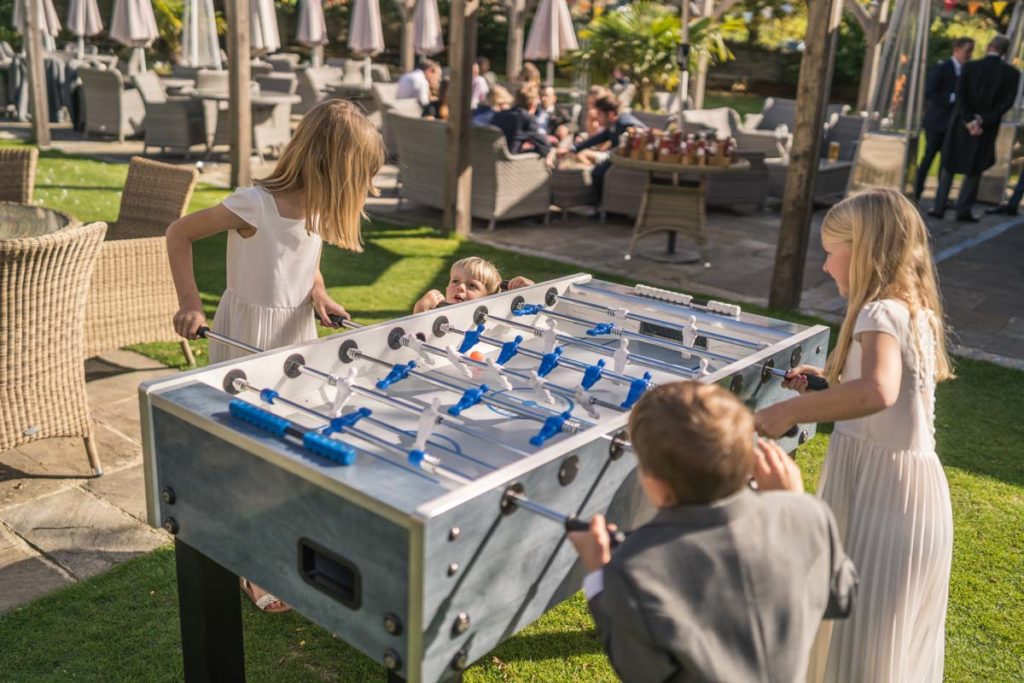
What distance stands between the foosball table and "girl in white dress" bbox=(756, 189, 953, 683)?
1.05ft

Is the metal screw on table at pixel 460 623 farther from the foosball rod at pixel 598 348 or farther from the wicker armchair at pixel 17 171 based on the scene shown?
the wicker armchair at pixel 17 171

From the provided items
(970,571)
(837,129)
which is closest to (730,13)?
(837,129)

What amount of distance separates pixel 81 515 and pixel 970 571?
3.26 meters

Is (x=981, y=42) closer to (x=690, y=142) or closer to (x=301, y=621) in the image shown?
(x=690, y=142)

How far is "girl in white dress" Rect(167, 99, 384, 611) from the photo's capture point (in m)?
2.76

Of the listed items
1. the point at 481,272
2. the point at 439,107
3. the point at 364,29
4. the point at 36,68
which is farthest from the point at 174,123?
the point at 481,272

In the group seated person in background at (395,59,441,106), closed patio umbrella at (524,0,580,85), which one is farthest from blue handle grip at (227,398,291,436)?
closed patio umbrella at (524,0,580,85)

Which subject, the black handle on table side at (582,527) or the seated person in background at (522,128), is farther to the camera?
the seated person in background at (522,128)

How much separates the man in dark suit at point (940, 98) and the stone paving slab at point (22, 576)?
922 cm

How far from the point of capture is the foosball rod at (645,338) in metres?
2.70

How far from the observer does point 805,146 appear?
6164mm

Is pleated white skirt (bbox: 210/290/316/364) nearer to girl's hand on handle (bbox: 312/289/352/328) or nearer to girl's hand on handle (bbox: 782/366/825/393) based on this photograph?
girl's hand on handle (bbox: 312/289/352/328)

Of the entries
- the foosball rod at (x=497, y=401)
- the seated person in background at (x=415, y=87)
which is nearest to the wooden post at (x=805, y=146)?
the foosball rod at (x=497, y=401)

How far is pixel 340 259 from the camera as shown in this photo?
7375 mm
